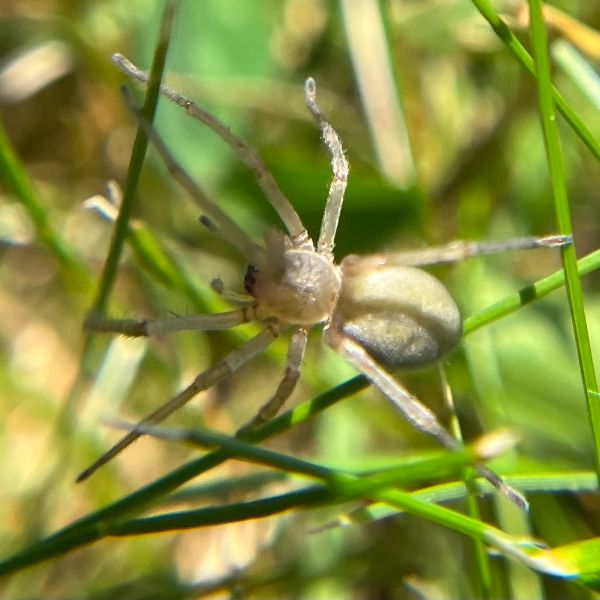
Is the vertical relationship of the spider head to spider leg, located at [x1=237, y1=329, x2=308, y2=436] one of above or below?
above

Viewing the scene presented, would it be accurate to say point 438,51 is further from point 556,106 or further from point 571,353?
point 556,106

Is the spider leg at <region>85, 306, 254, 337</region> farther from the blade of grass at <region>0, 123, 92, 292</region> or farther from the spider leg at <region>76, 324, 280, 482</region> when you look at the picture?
the blade of grass at <region>0, 123, 92, 292</region>

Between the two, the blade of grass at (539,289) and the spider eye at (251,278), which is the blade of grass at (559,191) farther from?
the spider eye at (251,278)

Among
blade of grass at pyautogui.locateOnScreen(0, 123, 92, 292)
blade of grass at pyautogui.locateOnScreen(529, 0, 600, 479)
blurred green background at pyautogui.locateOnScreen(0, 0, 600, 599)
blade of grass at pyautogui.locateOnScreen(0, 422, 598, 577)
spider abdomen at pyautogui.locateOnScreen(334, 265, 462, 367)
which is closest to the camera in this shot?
blade of grass at pyautogui.locateOnScreen(0, 422, 598, 577)

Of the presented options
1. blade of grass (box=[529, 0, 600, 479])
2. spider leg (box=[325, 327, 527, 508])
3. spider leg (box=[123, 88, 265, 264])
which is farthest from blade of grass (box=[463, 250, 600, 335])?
spider leg (box=[123, 88, 265, 264])

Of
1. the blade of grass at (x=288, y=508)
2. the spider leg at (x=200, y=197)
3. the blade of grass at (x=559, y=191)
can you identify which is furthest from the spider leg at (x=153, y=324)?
the blade of grass at (x=559, y=191)
